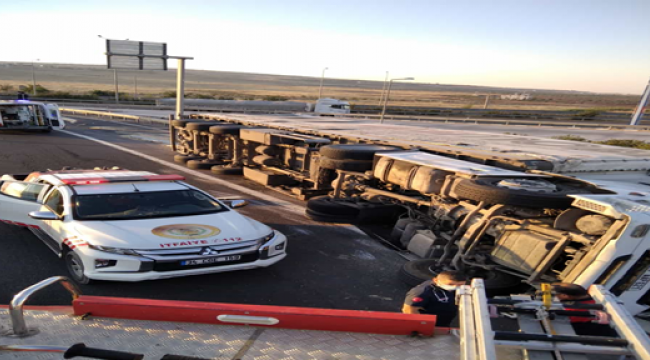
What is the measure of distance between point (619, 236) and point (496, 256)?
4.78 ft

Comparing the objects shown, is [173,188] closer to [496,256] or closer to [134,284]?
[134,284]

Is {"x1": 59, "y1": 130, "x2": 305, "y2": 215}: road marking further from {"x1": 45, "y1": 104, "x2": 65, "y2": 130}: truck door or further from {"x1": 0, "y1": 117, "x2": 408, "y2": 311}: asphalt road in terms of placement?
{"x1": 45, "y1": 104, "x2": 65, "y2": 130}: truck door

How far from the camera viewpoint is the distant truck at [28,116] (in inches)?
864

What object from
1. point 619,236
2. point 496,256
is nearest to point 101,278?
point 496,256

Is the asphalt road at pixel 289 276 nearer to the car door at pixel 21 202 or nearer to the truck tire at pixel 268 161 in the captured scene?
the car door at pixel 21 202

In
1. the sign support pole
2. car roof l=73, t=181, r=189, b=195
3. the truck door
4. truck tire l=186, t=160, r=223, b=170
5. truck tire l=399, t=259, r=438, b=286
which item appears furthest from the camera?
the truck door

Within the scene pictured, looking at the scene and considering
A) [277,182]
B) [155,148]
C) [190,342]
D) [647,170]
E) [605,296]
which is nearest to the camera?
[605,296]

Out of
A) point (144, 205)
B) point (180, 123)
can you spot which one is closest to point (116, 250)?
point (144, 205)

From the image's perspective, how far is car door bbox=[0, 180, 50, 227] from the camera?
6531mm

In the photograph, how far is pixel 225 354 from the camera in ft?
9.76

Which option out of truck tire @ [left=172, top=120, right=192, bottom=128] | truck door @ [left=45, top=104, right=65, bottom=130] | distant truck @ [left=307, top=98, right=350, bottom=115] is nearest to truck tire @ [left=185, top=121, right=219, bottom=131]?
truck tire @ [left=172, top=120, right=192, bottom=128]

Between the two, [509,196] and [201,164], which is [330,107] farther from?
[509,196]

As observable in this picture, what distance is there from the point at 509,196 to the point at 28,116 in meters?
23.8

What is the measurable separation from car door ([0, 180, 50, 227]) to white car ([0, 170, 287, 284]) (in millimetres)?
15
